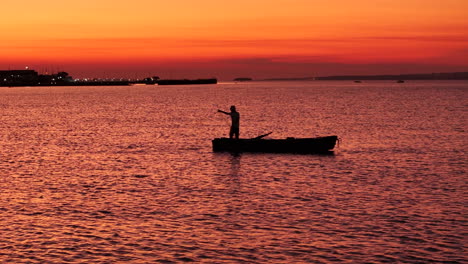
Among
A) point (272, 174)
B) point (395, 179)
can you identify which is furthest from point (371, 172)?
point (272, 174)

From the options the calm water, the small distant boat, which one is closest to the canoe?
the small distant boat

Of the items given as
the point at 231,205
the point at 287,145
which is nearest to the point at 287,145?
the point at 287,145

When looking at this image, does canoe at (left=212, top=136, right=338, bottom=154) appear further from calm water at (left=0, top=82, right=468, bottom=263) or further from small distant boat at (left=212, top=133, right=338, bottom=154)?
calm water at (left=0, top=82, right=468, bottom=263)

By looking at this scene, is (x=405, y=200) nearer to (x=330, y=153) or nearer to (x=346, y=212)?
(x=346, y=212)

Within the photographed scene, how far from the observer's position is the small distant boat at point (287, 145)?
42.8 metres

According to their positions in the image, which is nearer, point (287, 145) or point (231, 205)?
point (231, 205)

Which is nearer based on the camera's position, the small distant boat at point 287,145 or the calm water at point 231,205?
the calm water at point 231,205

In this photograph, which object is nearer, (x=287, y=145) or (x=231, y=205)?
(x=231, y=205)

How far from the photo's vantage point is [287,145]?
4281cm

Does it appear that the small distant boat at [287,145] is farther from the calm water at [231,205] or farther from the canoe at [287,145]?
the calm water at [231,205]

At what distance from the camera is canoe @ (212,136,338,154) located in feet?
140

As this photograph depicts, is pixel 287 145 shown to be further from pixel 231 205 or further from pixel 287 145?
pixel 231 205

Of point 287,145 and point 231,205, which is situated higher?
point 287,145

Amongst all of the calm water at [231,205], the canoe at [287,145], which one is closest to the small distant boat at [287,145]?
the canoe at [287,145]
